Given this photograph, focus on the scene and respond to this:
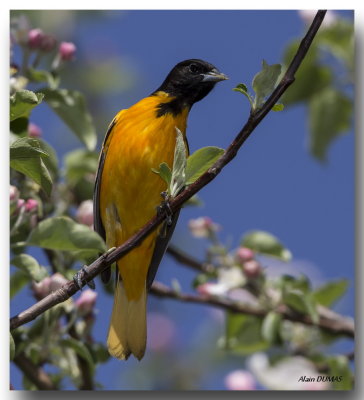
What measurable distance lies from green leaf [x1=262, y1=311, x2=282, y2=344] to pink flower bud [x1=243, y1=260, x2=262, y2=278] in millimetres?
161

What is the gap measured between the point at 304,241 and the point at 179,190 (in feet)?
3.58

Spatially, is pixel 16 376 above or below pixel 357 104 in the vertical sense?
below

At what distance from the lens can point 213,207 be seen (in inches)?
111

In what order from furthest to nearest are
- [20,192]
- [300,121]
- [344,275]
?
[300,121] < [344,275] < [20,192]

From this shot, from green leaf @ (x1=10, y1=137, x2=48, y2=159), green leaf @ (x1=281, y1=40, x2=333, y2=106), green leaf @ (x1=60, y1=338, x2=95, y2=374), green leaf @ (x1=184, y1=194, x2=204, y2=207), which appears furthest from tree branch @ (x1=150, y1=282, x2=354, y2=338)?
green leaf @ (x1=10, y1=137, x2=48, y2=159)

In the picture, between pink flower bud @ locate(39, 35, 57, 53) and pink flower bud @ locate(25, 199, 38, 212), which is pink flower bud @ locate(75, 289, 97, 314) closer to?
pink flower bud @ locate(25, 199, 38, 212)

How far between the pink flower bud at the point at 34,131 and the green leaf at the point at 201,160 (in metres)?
1.06

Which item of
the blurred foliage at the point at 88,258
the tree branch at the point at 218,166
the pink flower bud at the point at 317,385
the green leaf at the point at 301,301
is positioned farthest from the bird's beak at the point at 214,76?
the pink flower bud at the point at 317,385

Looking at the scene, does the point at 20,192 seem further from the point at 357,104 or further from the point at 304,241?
the point at 357,104

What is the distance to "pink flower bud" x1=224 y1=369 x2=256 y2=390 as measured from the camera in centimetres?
256

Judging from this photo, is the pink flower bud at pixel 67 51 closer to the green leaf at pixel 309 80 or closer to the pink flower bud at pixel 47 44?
the pink flower bud at pixel 47 44

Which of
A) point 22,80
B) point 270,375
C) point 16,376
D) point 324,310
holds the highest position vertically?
point 22,80

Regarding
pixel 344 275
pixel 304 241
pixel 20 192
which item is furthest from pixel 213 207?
pixel 20 192

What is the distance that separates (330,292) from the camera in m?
2.73
